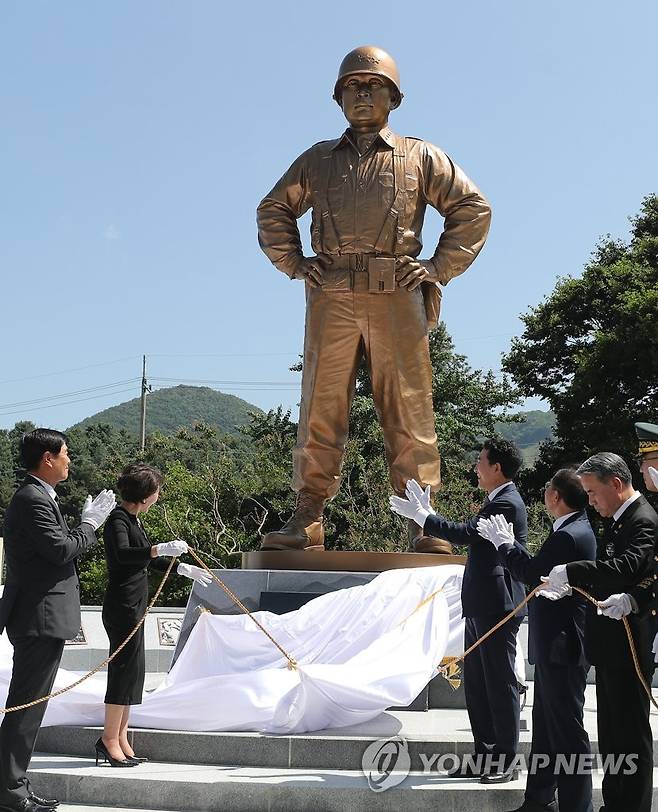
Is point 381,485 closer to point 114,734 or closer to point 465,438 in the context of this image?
point 465,438

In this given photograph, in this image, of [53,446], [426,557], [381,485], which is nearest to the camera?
[53,446]

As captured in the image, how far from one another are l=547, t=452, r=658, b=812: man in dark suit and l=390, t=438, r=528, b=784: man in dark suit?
74 centimetres

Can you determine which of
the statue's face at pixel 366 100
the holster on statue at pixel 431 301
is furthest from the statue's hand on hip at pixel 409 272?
the statue's face at pixel 366 100

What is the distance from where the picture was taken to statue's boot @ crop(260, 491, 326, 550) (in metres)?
6.74

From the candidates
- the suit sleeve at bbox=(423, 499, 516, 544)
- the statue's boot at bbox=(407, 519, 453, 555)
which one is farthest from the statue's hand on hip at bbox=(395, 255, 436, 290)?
the suit sleeve at bbox=(423, 499, 516, 544)

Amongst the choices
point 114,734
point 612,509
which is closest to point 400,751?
point 114,734

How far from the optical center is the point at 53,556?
4168 mm

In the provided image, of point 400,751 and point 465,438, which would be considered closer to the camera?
point 400,751

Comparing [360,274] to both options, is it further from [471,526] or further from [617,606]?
[617,606]

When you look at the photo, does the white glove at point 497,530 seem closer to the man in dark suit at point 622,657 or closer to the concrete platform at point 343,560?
the man in dark suit at point 622,657

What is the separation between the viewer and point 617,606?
3.72 meters

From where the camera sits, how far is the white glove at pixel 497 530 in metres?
4.26

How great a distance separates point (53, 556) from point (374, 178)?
3.79 m

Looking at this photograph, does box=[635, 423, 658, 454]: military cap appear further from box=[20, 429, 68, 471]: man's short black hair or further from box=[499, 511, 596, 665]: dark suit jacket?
box=[20, 429, 68, 471]: man's short black hair
